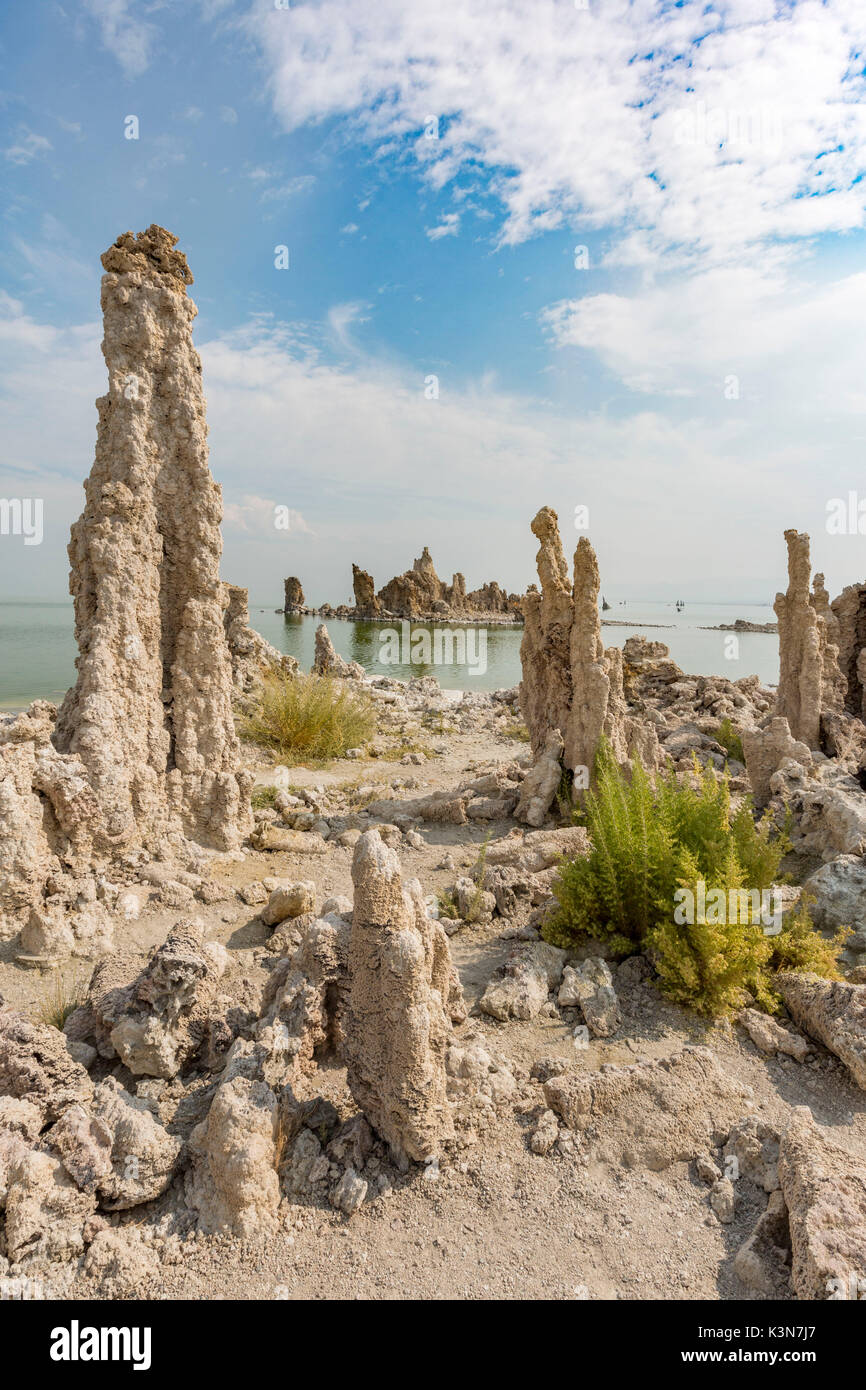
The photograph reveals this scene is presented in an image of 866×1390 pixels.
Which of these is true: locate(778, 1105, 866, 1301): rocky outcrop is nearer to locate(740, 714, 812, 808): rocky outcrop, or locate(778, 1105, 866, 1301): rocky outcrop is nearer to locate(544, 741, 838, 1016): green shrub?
locate(544, 741, 838, 1016): green shrub

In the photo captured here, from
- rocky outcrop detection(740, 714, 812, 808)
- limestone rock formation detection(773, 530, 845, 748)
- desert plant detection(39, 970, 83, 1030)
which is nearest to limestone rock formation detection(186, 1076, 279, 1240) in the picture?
desert plant detection(39, 970, 83, 1030)

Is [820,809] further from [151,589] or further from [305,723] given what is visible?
[305,723]

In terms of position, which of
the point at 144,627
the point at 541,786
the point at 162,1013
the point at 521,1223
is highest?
the point at 144,627

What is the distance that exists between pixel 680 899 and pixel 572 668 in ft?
12.6

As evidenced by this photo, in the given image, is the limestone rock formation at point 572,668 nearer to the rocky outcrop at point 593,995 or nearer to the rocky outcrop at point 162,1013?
the rocky outcrop at point 593,995

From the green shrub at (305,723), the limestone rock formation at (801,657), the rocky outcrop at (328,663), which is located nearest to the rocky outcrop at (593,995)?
the limestone rock formation at (801,657)

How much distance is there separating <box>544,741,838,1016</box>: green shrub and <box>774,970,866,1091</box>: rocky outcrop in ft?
0.44

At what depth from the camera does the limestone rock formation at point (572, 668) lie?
7512 mm

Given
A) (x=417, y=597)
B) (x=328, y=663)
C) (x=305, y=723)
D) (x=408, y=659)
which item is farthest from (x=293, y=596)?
(x=305, y=723)

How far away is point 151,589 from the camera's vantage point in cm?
611

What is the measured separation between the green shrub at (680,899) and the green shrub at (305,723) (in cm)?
678

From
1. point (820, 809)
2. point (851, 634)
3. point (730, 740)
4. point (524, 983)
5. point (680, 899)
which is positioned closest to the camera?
point (524, 983)

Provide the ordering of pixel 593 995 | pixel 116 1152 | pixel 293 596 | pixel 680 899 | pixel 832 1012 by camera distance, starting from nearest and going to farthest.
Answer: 1. pixel 116 1152
2. pixel 832 1012
3. pixel 593 995
4. pixel 680 899
5. pixel 293 596
